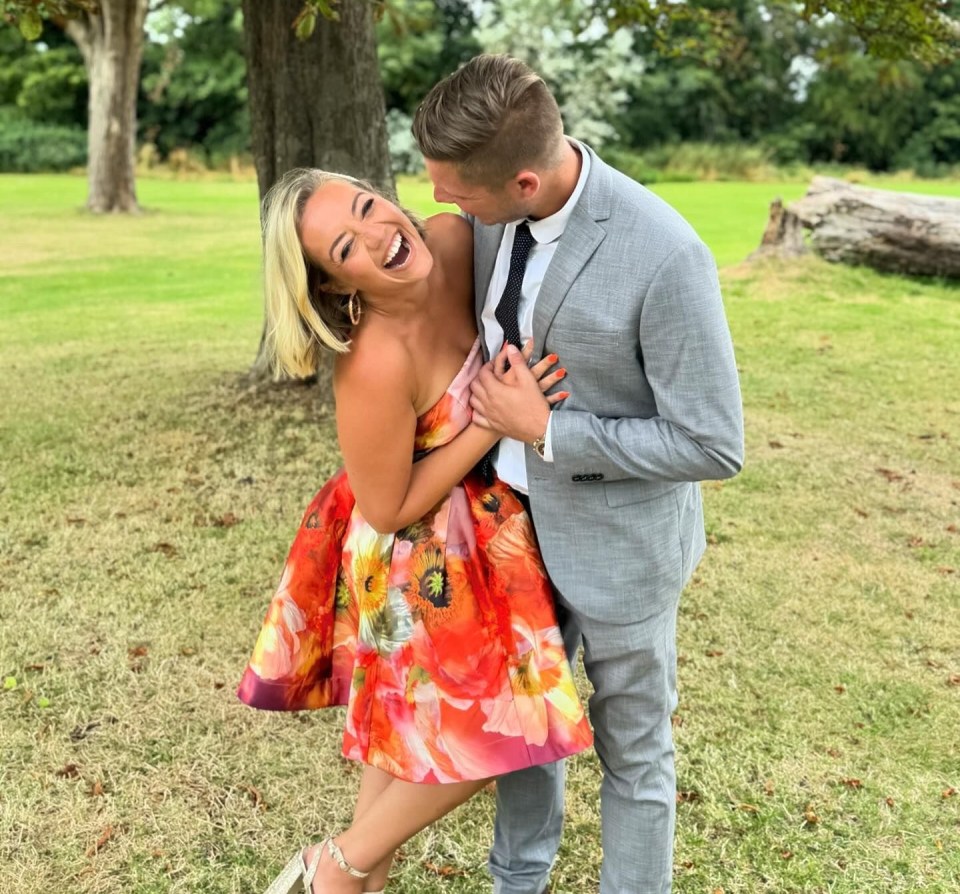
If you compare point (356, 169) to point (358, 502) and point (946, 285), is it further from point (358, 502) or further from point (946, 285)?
point (946, 285)

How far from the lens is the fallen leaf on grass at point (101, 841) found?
9.26ft

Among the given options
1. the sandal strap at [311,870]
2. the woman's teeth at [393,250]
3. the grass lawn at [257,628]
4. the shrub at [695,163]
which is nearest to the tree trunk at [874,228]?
the grass lawn at [257,628]

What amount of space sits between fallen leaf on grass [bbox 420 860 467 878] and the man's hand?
4.63ft

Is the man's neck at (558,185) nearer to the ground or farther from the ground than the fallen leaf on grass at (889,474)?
farther from the ground

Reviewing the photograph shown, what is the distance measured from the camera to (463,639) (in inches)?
84.0

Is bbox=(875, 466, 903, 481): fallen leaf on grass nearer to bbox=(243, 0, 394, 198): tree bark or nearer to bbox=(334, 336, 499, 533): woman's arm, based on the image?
bbox=(243, 0, 394, 198): tree bark

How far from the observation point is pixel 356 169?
5875 millimetres

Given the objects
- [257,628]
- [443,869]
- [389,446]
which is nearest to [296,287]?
[389,446]

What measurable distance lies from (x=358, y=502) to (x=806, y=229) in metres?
10.8

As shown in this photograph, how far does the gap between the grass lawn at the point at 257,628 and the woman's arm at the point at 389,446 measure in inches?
49.5

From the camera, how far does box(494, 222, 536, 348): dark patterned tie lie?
80.4 inches

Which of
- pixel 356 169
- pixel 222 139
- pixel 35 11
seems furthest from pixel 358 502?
pixel 222 139

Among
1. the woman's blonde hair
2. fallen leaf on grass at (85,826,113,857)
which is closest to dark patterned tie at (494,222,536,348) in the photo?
the woman's blonde hair

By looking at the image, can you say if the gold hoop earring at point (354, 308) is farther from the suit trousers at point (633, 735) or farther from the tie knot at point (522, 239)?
the suit trousers at point (633, 735)
